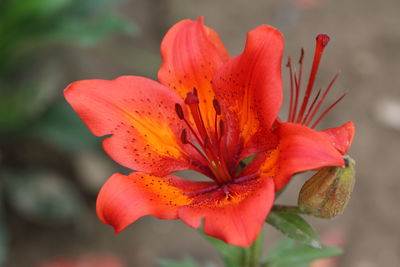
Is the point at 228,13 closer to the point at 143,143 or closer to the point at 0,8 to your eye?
the point at 0,8

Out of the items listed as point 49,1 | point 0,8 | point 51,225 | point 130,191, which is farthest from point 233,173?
point 0,8

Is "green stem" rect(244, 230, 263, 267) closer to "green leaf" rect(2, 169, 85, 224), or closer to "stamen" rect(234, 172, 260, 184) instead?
"stamen" rect(234, 172, 260, 184)

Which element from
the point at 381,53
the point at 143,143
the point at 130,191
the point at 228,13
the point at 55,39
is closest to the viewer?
the point at 130,191

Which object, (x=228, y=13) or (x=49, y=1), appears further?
(x=228, y=13)

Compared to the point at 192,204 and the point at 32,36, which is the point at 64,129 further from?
the point at 192,204

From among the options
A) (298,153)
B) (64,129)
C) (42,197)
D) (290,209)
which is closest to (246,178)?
(290,209)

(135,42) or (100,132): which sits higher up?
(100,132)

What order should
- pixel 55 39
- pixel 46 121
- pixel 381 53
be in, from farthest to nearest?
pixel 381 53 → pixel 46 121 → pixel 55 39

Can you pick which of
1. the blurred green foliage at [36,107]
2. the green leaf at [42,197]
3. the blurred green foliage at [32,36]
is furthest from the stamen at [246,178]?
the green leaf at [42,197]
